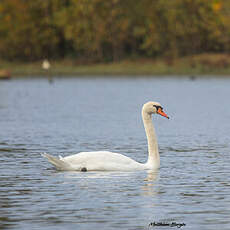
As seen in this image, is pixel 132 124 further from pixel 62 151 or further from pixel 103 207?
pixel 103 207

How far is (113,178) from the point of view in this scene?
16.5 meters

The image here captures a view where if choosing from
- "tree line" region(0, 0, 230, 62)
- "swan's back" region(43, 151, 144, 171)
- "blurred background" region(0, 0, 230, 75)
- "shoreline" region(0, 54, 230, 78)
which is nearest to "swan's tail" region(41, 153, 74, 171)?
"swan's back" region(43, 151, 144, 171)

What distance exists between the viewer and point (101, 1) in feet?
335

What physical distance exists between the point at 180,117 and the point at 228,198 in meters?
21.1

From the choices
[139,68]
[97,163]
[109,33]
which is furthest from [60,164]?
[109,33]

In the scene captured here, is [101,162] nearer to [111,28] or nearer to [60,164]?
[60,164]

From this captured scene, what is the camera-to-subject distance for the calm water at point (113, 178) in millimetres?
12453

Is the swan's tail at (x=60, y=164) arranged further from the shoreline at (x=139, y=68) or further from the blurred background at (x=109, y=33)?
the blurred background at (x=109, y=33)

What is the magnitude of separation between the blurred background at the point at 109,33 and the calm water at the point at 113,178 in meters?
65.7

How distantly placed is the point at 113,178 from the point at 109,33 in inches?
3389

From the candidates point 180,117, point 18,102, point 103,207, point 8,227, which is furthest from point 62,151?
point 18,102

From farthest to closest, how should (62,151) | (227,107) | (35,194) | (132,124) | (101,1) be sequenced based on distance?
(101,1) < (227,107) < (132,124) < (62,151) < (35,194)

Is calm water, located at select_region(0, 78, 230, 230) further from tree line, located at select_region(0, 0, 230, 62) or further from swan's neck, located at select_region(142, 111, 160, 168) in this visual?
tree line, located at select_region(0, 0, 230, 62)

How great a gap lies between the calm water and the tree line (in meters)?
66.3
